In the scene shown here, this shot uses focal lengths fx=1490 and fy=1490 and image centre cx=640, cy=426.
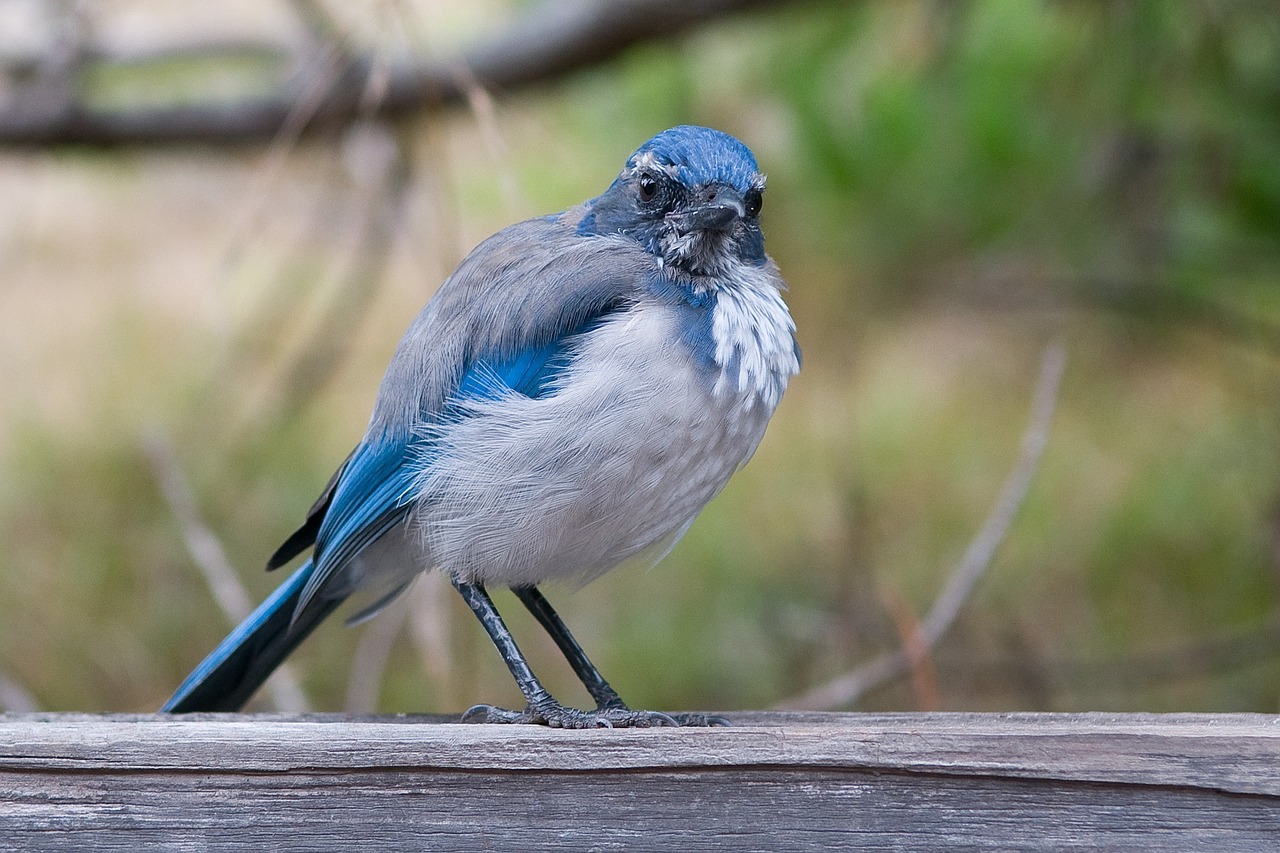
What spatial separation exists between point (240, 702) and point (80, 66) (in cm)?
234

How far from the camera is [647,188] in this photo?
7.80ft

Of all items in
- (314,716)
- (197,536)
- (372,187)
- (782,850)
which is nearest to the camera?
(782,850)

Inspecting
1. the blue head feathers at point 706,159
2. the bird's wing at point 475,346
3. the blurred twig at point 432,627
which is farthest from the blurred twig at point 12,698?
the blue head feathers at point 706,159

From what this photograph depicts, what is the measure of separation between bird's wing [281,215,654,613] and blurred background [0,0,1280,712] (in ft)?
2.79

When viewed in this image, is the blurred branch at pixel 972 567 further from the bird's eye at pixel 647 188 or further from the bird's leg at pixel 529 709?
the bird's eye at pixel 647 188

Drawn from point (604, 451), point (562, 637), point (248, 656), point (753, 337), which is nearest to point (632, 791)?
point (604, 451)

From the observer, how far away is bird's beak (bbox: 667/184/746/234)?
2277 millimetres

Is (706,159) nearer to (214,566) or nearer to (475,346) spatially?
(475,346)

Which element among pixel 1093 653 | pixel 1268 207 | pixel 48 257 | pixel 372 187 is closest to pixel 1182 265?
pixel 1268 207

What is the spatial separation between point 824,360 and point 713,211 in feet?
7.86

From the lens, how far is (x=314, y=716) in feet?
7.07

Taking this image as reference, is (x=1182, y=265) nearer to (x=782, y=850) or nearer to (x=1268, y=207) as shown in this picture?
(x=1268, y=207)

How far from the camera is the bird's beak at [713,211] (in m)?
2.28

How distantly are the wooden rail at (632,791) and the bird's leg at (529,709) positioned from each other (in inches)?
14.1
